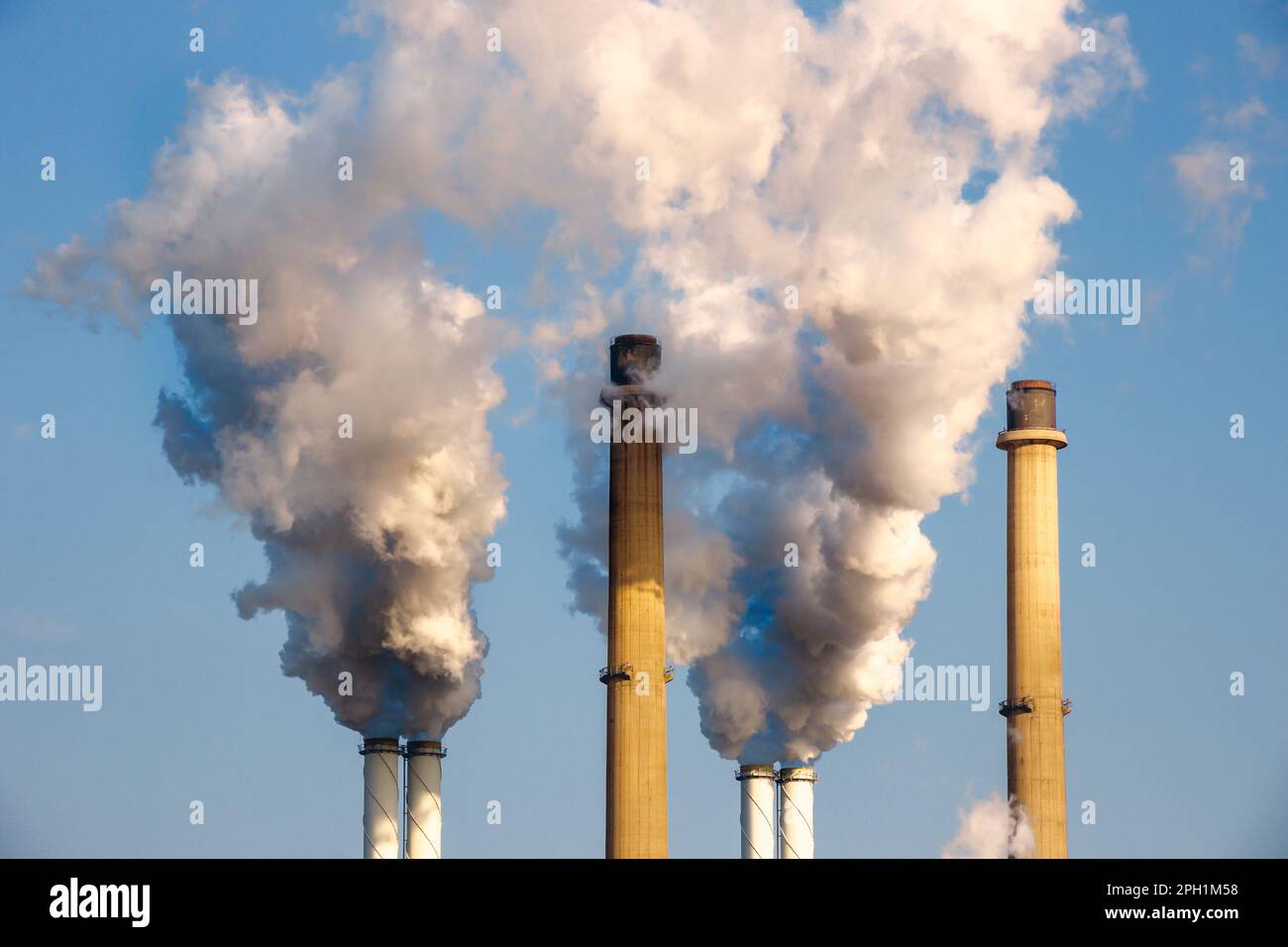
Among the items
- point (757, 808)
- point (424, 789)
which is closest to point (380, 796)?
point (424, 789)

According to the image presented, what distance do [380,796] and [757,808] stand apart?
14922 mm

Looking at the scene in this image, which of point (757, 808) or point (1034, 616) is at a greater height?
point (1034, 616)

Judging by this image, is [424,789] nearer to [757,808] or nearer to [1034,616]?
[757,808]

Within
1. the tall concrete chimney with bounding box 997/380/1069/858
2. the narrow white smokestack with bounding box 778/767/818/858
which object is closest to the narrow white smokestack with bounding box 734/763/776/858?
the narrow white smokestack with bounding box 778/767/818/858

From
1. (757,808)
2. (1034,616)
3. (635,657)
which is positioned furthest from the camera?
(757,808)

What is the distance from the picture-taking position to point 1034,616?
92.9m

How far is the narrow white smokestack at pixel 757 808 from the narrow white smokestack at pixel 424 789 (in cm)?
1203

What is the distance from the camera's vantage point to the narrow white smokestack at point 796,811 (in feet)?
315

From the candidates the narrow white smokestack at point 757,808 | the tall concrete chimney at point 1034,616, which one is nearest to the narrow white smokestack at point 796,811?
the narrow white smokestack at point 757,808

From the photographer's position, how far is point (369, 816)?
296 feet

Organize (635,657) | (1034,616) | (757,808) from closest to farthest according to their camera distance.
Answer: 1. (635,657)
2. (1034,616)
3. (757,808)
